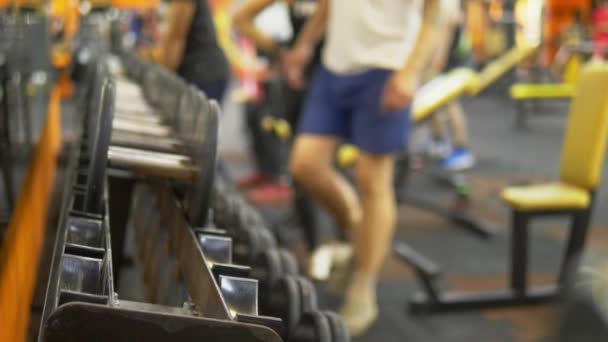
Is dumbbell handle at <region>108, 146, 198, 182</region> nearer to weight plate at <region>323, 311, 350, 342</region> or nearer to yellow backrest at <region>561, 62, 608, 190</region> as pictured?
weight plate at <region>323, 311, 350, 342</region>

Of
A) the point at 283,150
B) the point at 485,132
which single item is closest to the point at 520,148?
the point at 485,132

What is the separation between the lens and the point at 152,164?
4.33 feet

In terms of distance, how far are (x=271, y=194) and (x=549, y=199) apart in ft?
8.19

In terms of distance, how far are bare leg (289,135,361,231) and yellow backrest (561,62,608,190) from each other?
0.82 meters

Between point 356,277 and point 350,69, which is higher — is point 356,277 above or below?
below

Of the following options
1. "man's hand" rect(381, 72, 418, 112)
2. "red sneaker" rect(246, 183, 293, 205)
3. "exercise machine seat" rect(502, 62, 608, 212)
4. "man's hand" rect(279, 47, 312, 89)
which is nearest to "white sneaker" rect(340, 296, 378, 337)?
"man's hand" rect(381, 72, 418, 112)

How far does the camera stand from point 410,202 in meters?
4.86

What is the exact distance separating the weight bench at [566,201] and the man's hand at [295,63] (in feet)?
2.61

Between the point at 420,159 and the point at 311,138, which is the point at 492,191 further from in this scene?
the point at 311,138

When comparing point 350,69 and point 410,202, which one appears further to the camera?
point 410,202

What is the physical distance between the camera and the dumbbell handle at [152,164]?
51.4 inches

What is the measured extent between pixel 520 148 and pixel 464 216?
3179 millimetres

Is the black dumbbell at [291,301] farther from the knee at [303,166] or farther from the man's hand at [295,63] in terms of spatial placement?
the man's hand at [295,63]

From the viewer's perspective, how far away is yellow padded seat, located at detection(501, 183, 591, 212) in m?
3.16
